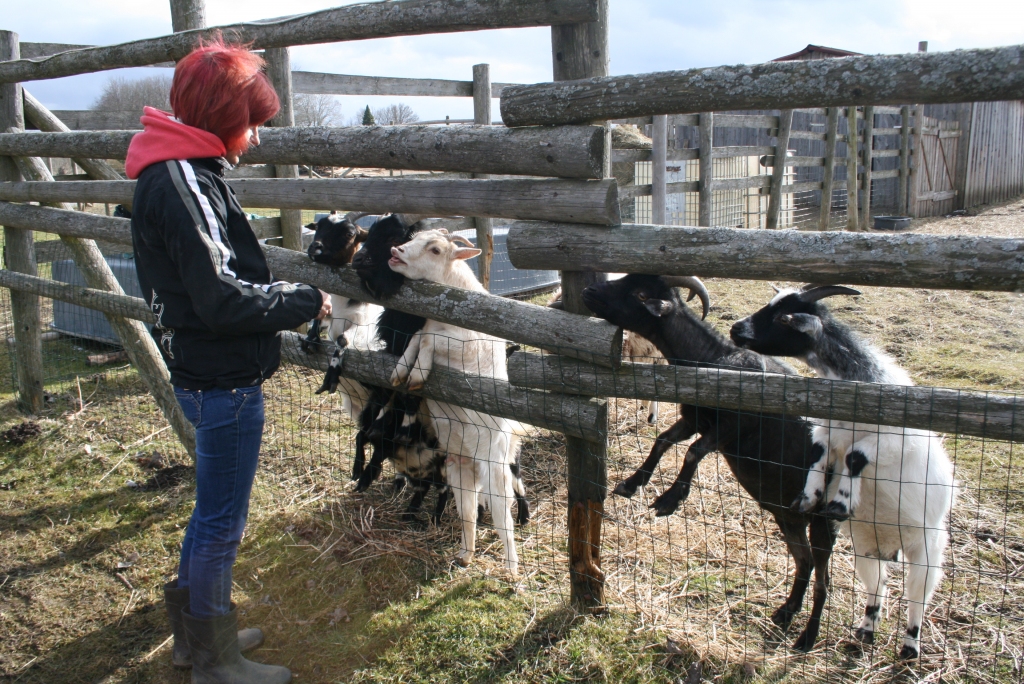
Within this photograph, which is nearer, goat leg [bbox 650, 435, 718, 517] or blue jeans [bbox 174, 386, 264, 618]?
blue jeans [bbox 174, 386, 264, 618]

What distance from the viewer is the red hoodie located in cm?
261

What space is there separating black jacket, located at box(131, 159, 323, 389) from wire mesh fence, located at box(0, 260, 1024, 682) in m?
1.34

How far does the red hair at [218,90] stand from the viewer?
8.56ft

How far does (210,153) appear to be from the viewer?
2684 millimetres

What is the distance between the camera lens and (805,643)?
3578mm

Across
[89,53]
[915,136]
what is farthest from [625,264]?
[915,136]

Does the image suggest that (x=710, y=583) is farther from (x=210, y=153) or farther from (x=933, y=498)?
(x=210, y=153)

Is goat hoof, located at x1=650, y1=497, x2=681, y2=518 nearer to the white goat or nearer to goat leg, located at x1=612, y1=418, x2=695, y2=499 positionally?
goat leg, located at x1=612, y1=418, x2=695, y2=499

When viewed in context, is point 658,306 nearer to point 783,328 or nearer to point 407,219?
point 783,328

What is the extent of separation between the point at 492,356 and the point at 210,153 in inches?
88.3

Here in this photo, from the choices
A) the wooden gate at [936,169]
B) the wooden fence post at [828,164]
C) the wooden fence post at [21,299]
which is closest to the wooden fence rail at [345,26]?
the wooden fence post at [21,299]

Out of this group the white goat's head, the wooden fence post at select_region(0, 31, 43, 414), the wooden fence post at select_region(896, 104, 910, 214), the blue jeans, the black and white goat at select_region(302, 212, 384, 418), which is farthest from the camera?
the wooden fence post at select_region(896, 104, 910, 214)

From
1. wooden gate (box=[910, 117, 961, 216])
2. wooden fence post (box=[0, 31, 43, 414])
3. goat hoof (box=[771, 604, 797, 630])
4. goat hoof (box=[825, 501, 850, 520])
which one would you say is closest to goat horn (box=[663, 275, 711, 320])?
goat hoof (box=[825, 501, 850, 520])

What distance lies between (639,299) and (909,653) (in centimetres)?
216
